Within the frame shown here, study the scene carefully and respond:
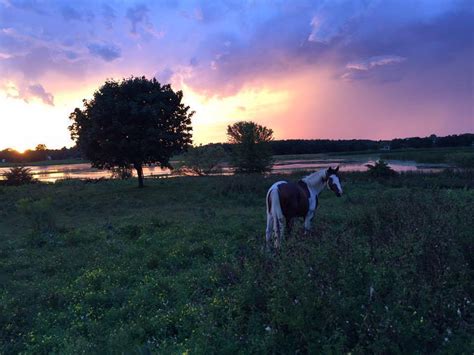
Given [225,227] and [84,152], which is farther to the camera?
[84,152]

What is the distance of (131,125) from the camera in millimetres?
29531

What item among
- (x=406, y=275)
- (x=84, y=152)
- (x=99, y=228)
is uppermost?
(x=84, y=152)

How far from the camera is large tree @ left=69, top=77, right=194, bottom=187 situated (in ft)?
96.3

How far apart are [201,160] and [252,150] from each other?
860cm

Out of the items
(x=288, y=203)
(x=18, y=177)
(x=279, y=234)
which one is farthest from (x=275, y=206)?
(x=18, y=177)

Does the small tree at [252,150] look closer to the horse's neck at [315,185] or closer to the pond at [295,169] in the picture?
the pond at [295,169]

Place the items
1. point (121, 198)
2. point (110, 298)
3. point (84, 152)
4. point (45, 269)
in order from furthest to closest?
point (84, 152) → point (121, 198) → point (45, 269) → point (110, 298)

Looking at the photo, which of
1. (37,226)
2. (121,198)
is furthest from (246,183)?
(37,226)

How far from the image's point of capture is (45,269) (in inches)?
414

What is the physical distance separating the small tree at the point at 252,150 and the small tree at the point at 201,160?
3026 millimetres

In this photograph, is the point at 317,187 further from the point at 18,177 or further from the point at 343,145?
the point at 343,145

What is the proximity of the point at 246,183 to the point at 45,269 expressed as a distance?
19.9 meters

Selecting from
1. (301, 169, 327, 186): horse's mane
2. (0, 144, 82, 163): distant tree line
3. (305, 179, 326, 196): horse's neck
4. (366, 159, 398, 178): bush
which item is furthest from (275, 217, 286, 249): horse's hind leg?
(0, 144, 82, 163): distant tree line

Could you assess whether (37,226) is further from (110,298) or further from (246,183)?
(246,183)
